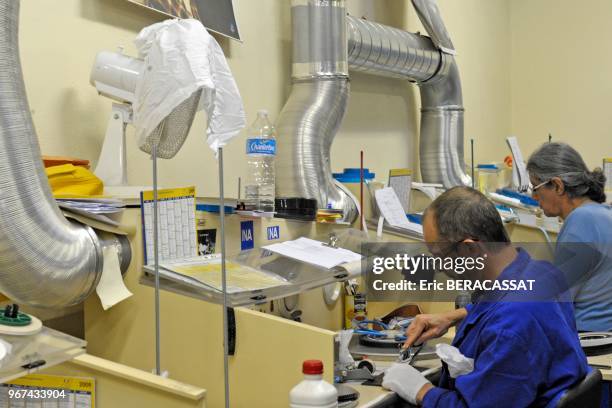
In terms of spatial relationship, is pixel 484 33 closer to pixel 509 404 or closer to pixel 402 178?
pixel 402 178

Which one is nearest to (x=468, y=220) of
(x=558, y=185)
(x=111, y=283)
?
(x=111, y=283)

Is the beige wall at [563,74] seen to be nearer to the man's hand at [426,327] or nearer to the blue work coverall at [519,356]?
the man's hand at [426,327]

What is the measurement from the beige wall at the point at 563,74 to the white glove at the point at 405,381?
13.0 ft

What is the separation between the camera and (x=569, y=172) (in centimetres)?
268

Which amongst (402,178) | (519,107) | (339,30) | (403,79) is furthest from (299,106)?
(519,107)

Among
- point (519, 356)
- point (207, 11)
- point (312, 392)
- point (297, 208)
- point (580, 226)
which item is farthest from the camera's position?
point (580, 226)

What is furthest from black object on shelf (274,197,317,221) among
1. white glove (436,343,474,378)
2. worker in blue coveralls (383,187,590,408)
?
white glove (436,343,474,378)

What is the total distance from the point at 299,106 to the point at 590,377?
1.59 meters

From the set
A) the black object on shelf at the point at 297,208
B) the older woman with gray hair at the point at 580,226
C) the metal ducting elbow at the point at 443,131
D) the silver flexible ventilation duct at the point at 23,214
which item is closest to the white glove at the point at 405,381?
the black object on shelf at the point at 297,208

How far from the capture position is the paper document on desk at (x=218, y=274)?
1637 mm

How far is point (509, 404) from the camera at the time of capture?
147 centimetres

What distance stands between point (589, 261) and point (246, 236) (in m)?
1.34

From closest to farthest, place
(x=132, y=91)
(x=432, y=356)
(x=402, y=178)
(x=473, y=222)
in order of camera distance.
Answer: (x=473, y=222) < (x=132, y=91) < (x=432, y=356) < (x=402, y=178)

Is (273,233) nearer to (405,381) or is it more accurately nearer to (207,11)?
(405,381)
